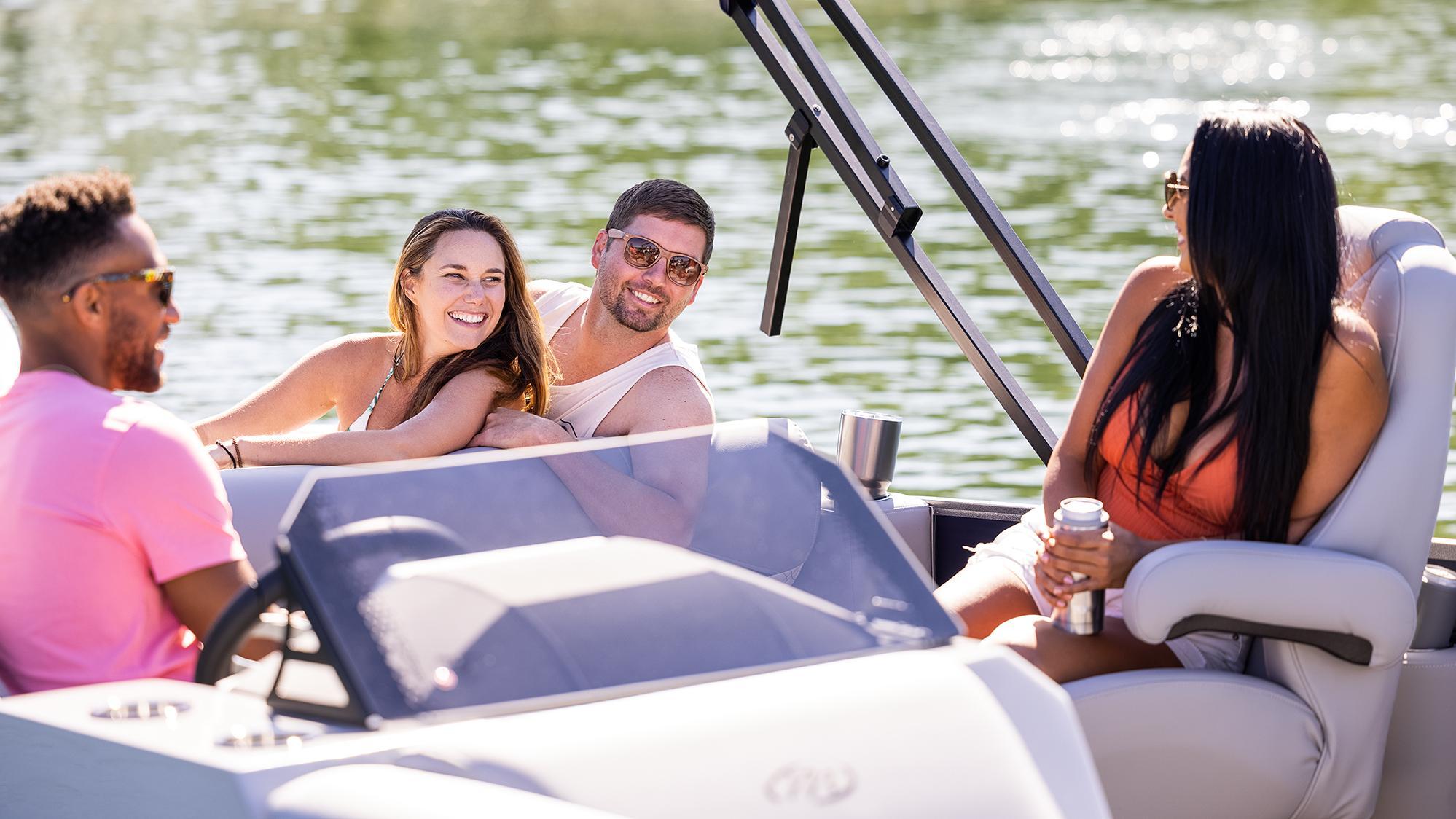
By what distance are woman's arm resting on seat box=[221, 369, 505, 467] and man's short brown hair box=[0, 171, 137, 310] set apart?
43.0 inches

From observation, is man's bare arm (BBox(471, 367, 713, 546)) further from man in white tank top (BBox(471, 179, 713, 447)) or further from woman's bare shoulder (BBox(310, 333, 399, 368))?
woman's bare shoulder (BBox(310, 333, 399, 368))

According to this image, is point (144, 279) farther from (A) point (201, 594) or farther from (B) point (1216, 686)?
(B) point (1216, 686)

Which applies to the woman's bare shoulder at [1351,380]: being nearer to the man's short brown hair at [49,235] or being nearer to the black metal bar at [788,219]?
the black metal bar at [788,219]

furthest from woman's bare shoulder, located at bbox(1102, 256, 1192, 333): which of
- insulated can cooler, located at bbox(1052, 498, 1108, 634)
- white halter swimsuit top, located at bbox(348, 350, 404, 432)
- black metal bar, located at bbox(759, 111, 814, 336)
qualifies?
white halter swimsuit top, located at bbox(348, 350, 404, 432)

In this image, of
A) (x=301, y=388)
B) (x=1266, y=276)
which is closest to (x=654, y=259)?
(x=301, y=388)

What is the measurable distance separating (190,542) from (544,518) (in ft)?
1.50

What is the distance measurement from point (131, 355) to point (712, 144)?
45.9 feet

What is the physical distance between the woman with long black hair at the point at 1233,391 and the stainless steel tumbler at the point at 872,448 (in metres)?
0.73

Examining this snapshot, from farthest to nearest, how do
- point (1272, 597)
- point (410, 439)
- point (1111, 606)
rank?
point (410, 439)
point (1111, 606)
point (1272, 597)

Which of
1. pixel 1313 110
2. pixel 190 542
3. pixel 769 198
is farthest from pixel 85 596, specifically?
pixel 1313 110

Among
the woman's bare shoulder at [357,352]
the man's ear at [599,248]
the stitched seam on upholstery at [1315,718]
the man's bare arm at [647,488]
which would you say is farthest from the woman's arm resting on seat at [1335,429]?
the woman's bare shoulder at [357,352]

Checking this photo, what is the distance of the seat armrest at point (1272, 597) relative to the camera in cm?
239

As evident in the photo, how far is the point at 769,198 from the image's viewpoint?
13703mm

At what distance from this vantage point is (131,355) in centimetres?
203
